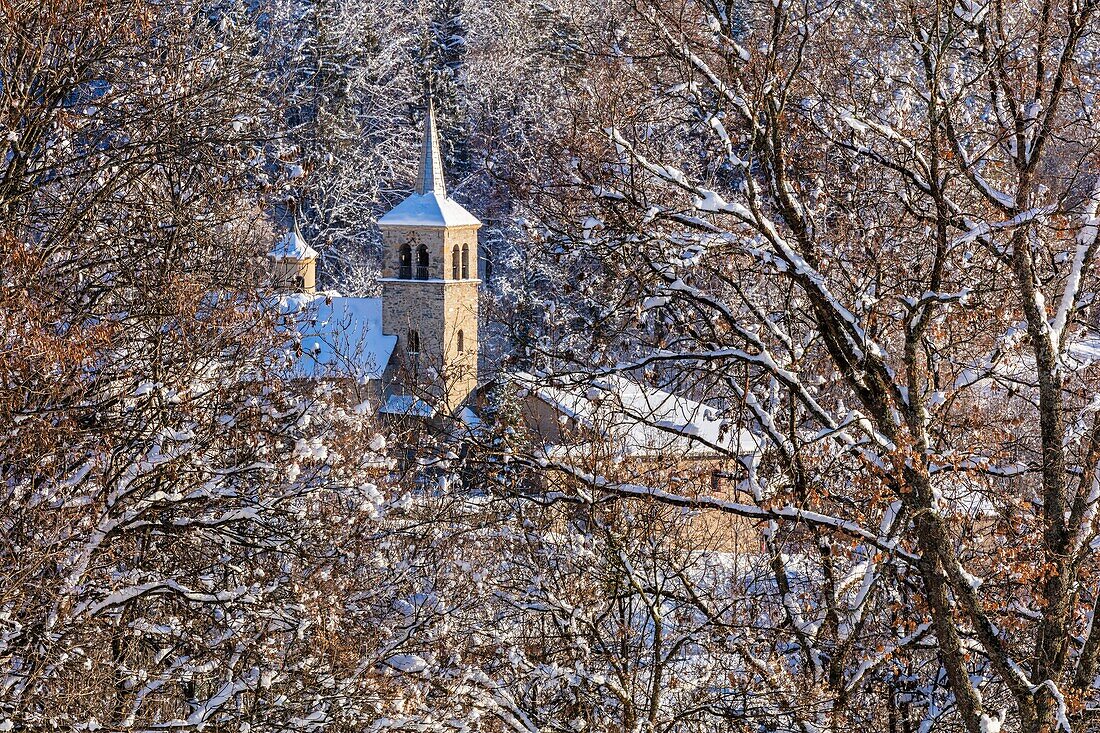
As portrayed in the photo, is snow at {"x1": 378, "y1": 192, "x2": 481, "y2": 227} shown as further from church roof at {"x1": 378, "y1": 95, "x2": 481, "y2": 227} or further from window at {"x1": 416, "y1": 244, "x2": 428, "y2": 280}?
window at {"x1": 416, "y1": 244, "x2": 428, "y2": 280}

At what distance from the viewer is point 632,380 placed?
774 centimetres

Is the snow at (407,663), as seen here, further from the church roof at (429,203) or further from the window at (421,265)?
the window at (421,265)

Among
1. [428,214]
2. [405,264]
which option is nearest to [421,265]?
[405,264]

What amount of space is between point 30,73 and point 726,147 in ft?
13.2

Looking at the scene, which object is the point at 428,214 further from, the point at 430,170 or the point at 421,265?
the point at 430,170

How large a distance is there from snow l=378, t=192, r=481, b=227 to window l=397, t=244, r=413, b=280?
3.19 feet

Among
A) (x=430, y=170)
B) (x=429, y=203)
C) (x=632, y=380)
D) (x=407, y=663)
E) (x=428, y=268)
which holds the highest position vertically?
(x=430, y=170)

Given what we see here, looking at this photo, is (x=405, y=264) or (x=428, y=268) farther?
(x=405, y=264)

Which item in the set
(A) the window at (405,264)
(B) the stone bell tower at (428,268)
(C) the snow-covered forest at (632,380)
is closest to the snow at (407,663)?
(C) the snow-covered forest at (632,380)

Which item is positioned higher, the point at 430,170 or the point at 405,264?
the point at 430,170

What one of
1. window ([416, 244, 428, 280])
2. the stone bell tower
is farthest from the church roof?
window ([416, 244, 428, 280])

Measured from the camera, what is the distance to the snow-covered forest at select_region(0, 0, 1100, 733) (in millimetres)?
6578

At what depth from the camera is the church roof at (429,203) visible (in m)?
42.6

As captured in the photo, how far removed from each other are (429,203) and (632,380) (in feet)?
119
